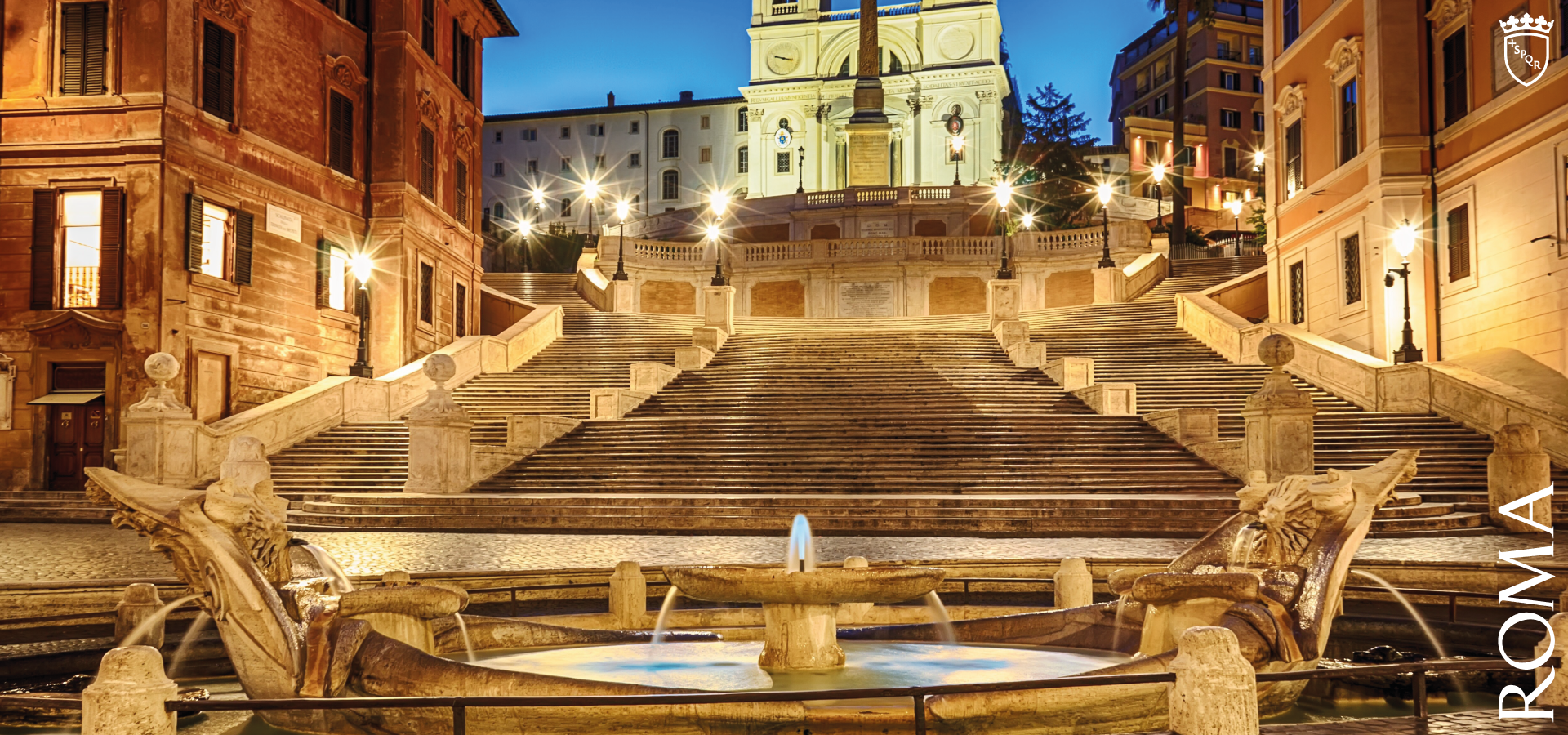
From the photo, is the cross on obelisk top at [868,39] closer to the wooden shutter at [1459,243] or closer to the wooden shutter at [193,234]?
the wooden shutter at [1459,243]

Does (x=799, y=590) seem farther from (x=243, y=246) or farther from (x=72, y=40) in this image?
(x=72, y=40)

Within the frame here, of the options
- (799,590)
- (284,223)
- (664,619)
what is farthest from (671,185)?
(799,590)

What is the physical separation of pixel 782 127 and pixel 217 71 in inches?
2383

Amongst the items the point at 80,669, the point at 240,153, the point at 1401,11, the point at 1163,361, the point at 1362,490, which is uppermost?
the point at 1401,11

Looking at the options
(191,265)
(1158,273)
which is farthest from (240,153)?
(1158,273)

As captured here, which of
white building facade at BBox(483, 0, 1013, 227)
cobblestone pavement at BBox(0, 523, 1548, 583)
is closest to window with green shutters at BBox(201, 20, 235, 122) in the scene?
cobblestone pavement at BBox(0, 523, 1548, 583)

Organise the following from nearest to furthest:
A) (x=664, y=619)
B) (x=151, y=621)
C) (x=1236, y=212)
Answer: (x=151, y=621) < (x=664, y=619) < (x=1236, y=212)

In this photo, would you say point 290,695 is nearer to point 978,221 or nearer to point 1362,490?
point 1362,490

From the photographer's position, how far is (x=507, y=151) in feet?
314

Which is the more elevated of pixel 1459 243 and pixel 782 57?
pixel 782 57

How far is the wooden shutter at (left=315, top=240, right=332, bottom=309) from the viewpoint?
30.5m

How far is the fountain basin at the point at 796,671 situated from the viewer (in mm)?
7266

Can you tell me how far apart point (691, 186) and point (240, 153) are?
64.1 metres

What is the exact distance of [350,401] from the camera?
86.6 feet
